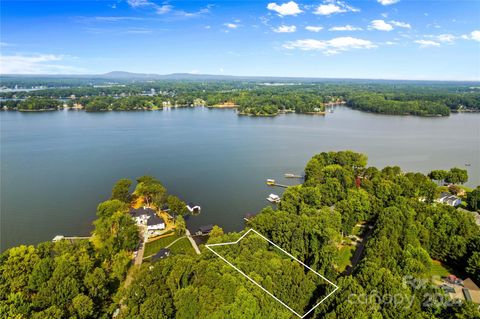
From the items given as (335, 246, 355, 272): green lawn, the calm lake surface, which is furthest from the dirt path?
(335, 246, 355, 272): green lawn

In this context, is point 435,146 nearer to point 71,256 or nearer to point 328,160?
point 328,160

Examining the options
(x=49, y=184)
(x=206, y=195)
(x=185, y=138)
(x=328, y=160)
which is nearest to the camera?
(x=206, y=195)

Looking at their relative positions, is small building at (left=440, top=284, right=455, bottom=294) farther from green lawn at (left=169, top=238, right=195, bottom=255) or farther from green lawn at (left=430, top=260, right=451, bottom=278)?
green lawn at (left=169, top=238, right=195, bottom=255)

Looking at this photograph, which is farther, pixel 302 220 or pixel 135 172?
pixel 135 172

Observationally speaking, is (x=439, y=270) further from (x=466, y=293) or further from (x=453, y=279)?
(x=466, y=293)

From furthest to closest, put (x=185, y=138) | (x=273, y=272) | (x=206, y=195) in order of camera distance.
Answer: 1. (x=185, y=138)
2. (x=206, y=195)
3. (x=273, y=272)

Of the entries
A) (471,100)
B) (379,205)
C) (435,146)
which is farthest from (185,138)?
(471,100)
